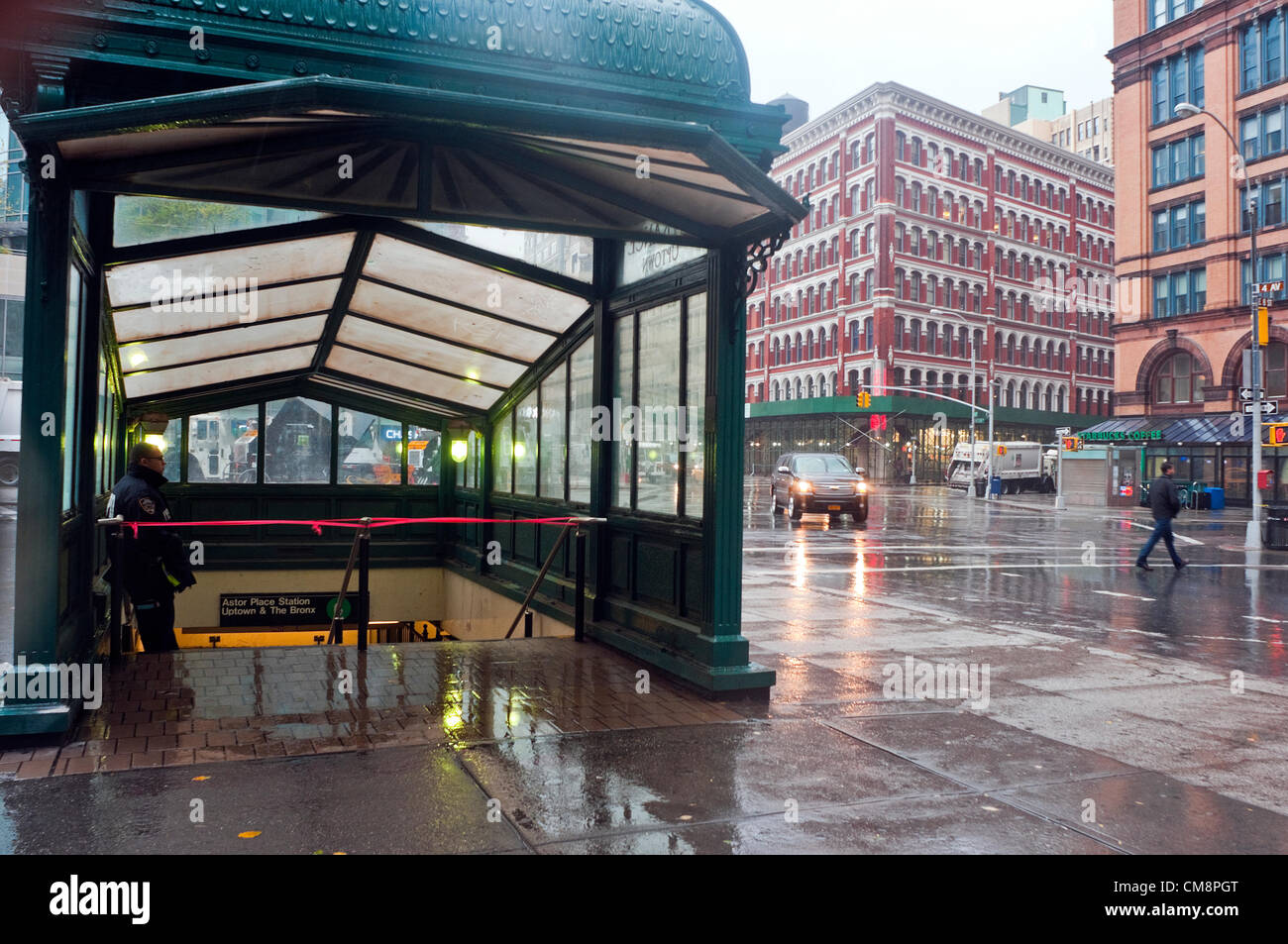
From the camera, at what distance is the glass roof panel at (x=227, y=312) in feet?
31.3

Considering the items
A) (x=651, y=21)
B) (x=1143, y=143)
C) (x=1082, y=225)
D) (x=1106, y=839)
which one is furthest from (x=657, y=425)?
(x=1082, y=225)

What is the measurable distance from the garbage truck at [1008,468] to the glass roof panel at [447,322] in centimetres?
4298

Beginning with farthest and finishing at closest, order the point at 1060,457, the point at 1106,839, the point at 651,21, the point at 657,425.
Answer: the point at 1060,457, the point at 657,425, the point at 651,21, the point at 1106,839

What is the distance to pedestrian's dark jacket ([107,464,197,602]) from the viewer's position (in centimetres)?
805

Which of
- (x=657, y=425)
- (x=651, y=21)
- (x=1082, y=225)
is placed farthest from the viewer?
(x=1082, y=225)

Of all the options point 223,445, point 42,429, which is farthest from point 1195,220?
point 42,429

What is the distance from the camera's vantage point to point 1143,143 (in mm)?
46125

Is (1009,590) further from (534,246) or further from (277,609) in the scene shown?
(277,609)

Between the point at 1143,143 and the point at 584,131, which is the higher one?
the point at 1143,143

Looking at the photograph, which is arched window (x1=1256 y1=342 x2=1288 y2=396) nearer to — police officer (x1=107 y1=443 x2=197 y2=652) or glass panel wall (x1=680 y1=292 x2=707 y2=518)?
→ glass panel wall (x1=680 y1=292 x2=707 y2=518)
